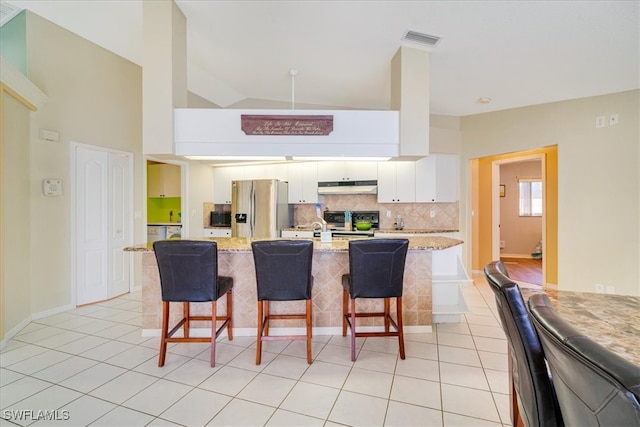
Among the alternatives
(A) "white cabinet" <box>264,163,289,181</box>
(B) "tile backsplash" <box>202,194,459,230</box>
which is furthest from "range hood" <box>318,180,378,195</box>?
(A) "white cabinet" <box>264,163,289,181</box>

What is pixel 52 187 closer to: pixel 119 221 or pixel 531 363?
pixel 119 221

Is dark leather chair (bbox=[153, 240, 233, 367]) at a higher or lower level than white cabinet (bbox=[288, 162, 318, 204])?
lower

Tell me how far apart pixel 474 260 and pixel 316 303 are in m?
3.91

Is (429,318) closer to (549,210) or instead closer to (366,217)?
(366,217)

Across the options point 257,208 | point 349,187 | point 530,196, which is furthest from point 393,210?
point 530,196

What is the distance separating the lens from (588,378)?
0.59m

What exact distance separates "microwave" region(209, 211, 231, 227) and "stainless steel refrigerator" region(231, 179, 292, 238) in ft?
1.88

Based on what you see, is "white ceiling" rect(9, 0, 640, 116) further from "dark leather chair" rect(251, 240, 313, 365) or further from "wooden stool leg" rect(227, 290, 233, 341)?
"wooden stool leg" rect(227, 290, 233, 341)

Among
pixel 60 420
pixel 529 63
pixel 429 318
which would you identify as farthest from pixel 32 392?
pixel 529 63

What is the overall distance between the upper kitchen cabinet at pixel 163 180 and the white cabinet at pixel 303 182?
2.39m

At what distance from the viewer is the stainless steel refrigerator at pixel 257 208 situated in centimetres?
507

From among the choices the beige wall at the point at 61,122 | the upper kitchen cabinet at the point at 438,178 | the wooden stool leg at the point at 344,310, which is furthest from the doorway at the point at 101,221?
the upper kitchen cabinet at the point at 438,178

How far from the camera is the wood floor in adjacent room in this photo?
5211mm

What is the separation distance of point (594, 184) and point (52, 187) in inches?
258
